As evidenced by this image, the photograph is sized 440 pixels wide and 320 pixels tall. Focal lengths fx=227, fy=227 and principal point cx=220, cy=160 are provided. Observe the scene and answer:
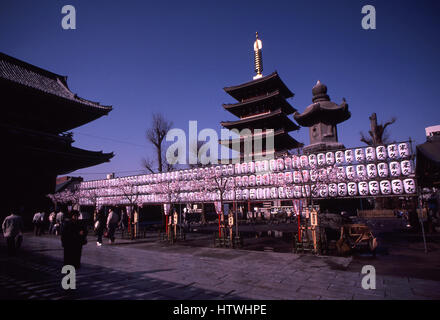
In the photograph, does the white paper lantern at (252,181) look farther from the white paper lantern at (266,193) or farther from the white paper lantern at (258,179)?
the white paper lantern at (266,193)

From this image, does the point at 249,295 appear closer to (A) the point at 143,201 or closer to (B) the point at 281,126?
(A) the point at 143,201

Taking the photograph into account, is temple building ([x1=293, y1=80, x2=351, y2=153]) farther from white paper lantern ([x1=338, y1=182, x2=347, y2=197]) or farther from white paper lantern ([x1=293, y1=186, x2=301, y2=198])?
white paper lantern ([x1=338, y1=182, x2=347, y2=197])

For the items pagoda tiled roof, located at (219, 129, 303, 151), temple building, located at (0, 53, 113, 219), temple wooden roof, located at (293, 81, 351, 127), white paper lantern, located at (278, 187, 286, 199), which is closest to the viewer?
white paper lantern, located at (278, 187, 286, 199)

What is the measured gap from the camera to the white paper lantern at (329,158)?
44.1 feet

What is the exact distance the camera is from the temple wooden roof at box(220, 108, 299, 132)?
27.4 m

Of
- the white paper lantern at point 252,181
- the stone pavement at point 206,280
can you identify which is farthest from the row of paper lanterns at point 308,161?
the stone pavement at point 206,280

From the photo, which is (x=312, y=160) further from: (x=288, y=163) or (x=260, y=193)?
(x=260, y=193)

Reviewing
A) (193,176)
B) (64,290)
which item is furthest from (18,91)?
(64,290)

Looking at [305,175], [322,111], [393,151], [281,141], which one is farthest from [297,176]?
[322,111]

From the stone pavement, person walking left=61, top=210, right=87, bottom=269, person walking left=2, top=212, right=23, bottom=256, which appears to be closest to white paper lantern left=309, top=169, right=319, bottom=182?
the stone pavement

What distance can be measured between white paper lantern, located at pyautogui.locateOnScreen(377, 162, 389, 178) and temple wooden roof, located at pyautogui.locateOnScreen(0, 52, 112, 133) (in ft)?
76.3

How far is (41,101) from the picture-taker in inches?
800

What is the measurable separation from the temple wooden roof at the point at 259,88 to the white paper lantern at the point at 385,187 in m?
19.2

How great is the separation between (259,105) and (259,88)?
7.69 feet
